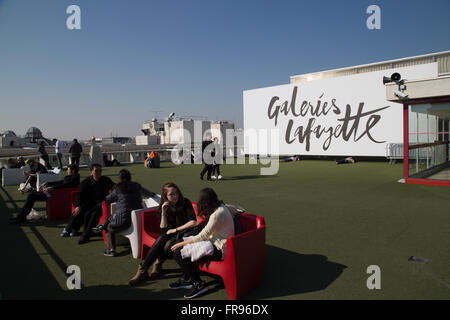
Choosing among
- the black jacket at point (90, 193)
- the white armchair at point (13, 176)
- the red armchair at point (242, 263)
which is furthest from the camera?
the white armchair at point (13, 176)

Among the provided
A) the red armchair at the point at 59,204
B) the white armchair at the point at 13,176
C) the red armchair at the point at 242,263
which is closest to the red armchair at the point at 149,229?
the red armchair at the point at 242,263

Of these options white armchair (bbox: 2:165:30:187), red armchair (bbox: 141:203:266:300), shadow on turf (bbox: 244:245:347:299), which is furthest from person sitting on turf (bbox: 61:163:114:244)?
white armchair (bbox: 2:165:30:187)

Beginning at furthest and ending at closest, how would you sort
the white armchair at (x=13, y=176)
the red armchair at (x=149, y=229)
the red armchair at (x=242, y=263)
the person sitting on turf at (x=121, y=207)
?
the white armchair at (x=13, y=176) < the person sitting on turf at (x=121, y=207) < the red armchair at (x=149, y=229) < the red armchair at (x=242, y=263)

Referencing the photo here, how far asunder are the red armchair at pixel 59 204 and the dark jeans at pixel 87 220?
1.08 meters

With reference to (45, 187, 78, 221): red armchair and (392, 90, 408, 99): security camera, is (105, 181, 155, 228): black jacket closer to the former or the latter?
(45, 187, 78, 221): red armchair

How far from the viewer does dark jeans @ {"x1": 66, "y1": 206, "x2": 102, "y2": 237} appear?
5.30 m

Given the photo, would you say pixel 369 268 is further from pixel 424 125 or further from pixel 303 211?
pixel 424 125

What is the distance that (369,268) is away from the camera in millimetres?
3908

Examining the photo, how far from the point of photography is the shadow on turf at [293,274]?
347 cm

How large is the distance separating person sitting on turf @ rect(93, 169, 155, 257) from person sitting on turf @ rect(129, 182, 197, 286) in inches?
30.7

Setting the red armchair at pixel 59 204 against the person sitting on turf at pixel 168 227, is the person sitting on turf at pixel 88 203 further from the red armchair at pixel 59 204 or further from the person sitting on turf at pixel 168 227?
the person sitting on turf at pixel 168 227

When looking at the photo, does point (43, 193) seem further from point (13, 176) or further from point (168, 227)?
point (13, 176)
